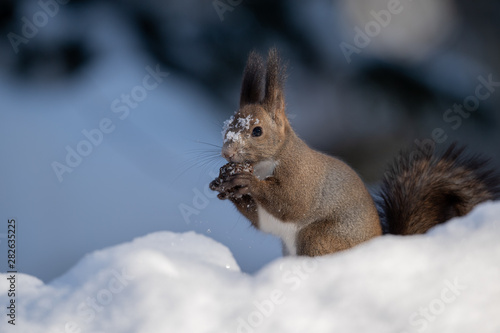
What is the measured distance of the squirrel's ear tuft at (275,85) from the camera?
1354 mm

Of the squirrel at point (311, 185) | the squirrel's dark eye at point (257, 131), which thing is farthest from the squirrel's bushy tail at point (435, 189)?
the squirrel's dark eye at point (257, 131)

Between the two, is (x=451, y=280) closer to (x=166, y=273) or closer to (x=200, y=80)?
(x=166, y=273)

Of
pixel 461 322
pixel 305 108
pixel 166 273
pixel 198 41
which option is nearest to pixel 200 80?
pixel 198 41

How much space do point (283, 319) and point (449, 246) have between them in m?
A: 0.31

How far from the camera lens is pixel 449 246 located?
3.07 feet

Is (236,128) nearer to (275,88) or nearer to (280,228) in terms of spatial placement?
(275,88)

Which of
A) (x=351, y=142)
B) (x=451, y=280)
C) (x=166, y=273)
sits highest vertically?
(x=451, y=280)

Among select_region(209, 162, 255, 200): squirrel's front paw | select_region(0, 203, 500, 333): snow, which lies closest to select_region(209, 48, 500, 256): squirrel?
select_region(209, 162, 255, 200): squirrel's front paw

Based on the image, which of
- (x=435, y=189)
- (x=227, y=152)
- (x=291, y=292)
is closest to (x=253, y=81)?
(x=227, y=152)

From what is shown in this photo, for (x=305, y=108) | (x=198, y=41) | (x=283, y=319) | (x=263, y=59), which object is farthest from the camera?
(x=305, y=108)

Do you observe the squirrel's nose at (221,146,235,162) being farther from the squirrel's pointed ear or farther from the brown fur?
the squirrel's pointed ear

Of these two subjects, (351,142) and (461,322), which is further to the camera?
(351,142)

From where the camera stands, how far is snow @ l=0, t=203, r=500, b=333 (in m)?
0.83

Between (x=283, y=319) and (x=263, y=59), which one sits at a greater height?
(x=263, y=59)
